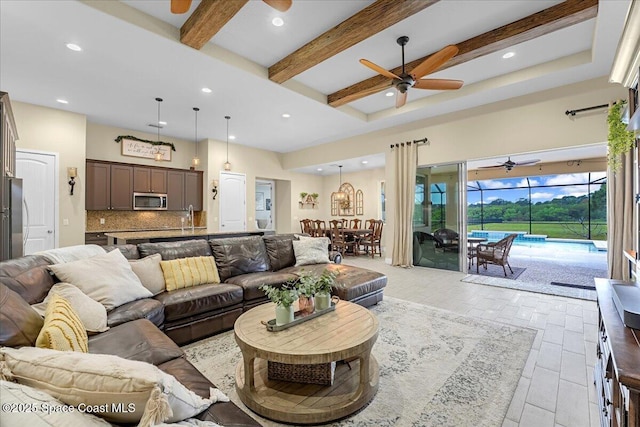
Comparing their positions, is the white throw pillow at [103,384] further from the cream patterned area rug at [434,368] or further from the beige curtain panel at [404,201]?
the beige curtain panel at [404,201]

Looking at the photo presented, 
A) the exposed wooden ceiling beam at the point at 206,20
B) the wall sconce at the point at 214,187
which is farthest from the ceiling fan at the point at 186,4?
the wall sconce at the point at 214,187

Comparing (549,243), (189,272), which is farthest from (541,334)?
(549,243)

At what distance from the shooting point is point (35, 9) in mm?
2730

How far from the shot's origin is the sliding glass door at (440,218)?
584cm

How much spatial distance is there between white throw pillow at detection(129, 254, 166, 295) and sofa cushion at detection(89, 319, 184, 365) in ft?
2.67

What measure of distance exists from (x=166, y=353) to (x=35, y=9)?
3.54 m

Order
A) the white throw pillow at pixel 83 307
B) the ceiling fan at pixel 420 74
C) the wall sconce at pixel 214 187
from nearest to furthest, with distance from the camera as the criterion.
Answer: the white throw pillow at pixel 83 307 → the ceiling fan at pixel 420 74 → the wall sconce at pixel 214 187

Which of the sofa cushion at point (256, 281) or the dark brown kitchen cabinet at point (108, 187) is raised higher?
the dark brown kitchen cabinet at point (108, 187)

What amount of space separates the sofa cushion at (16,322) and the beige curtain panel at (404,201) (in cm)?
601

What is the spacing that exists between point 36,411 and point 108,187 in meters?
6.65

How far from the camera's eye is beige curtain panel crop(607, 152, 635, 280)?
3.78 m

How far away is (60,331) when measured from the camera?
1318 millimetres

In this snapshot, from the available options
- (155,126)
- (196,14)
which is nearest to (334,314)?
(196,14)

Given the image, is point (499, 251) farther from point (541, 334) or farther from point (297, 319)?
point (297, 319)
